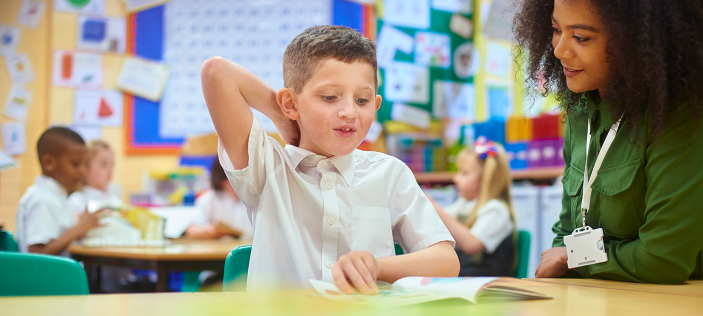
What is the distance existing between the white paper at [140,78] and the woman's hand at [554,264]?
3.91 meters

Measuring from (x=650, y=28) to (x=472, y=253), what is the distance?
1.98m

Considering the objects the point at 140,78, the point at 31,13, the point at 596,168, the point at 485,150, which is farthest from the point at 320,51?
the point at 31,13

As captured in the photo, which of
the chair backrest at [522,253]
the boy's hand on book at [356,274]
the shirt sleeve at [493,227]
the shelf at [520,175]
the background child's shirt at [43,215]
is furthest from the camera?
the shelf at [520,175]

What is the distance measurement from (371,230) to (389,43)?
158 inches

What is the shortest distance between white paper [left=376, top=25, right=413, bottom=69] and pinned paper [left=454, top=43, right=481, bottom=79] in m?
0.54

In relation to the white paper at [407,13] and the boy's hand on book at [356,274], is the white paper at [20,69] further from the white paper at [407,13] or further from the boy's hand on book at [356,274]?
the boy's hand on book at [356,274]

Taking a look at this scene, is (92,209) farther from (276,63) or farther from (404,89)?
(404,89)

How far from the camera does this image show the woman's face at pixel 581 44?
1.14 metres

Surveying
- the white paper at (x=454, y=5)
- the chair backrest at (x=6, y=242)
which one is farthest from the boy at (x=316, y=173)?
the white paper at (x=454, y=5)

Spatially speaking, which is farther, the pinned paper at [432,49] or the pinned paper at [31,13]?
the pinned paper at [432,49]

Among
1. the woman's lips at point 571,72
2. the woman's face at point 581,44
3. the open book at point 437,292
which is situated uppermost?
the woman's face at point 581,44

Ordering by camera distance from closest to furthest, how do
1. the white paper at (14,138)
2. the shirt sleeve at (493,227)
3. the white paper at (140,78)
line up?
1. the shirt sleeve at (493,227)
2. the white paper at (14,138)
3. the white paper at (140,78)

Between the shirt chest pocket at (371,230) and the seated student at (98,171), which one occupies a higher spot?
the shirt chest pocket at (371,230)

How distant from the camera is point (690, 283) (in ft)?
3.76
